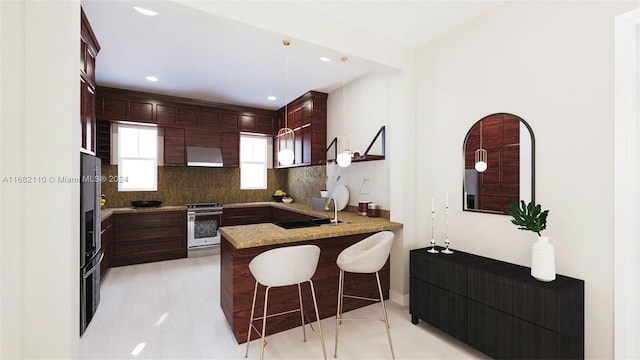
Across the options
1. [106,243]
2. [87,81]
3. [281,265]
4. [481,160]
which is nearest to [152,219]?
[106,243]

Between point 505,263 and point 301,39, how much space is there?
7.90 feet

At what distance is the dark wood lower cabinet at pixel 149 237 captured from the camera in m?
4.29

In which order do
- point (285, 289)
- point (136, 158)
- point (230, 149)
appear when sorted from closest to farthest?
point (285, 289)
point (136, 158)
point (230, 149)

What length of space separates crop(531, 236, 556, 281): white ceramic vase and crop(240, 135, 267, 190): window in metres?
4.91

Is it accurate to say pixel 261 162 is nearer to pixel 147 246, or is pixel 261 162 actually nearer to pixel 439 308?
pixel 147 246

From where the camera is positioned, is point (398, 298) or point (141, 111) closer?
point (398, 298)

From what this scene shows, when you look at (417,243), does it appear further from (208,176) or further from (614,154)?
(208,176)

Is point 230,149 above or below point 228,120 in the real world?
below

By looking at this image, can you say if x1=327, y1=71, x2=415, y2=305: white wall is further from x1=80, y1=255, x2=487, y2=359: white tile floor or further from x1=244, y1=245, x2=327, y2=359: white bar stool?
x1=244, y1=245, x2=327, y2=359: white bar stool

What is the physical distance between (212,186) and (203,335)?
3.46 metres

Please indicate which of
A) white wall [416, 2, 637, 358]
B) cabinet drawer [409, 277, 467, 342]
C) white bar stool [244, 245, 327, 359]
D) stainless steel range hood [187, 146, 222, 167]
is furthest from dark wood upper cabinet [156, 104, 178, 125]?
cabinet drawer [409, 277, 467, 342]

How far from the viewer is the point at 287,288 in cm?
256

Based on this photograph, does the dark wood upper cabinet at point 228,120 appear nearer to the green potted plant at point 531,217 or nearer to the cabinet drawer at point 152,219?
the cabinet drawer at point 152,219
